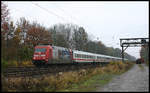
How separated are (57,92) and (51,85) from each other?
180 cm

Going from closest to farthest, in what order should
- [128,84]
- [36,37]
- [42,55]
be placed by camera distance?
[128,84]
[42,55]
[36,37]

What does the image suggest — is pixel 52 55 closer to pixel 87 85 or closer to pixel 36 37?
pixel 87 85

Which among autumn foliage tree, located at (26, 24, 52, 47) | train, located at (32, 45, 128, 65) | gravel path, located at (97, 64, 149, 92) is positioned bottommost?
gravel path, located at (97, 64, 149, 92)

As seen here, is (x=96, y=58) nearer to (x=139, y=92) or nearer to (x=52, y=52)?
(x=52, y=52)

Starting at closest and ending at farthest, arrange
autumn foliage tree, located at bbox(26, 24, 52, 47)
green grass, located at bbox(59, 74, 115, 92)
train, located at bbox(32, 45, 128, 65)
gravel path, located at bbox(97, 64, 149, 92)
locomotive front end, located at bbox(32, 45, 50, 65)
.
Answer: green grass, located at bbox(59, 74, 115, 92), gravel path, located at bbox(97, 64, 149, 92), locomotive front end, located at bbox(32, 45, 50, 65), train, located at bbox(32, 45, 128, 65), autumn foliage tree, located at bbox(26, 24, 52, 47)

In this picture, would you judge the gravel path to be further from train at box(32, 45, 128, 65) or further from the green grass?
train at box(32, 45, 128, 65)

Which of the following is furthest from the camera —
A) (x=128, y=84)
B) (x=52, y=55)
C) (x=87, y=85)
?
(x=52, y=55)

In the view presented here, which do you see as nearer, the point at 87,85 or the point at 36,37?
the point at 87,85

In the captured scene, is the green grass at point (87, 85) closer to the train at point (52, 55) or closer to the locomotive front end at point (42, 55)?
the locomotive front end at point (42, 55)

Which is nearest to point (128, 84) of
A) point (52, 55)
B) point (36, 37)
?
point (52, 55)

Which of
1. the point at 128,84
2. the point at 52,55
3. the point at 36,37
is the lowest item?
the point at 128,84

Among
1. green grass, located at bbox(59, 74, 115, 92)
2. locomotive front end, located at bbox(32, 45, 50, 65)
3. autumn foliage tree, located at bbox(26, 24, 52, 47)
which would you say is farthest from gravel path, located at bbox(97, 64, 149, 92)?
autumn foliage tree, located at bbox(26, 24, 52, 47)

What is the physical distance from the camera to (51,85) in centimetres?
1183

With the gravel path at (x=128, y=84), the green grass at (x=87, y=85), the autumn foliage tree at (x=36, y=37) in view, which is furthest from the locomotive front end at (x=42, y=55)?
the autumn foliage tree at (x=36, y=37)
